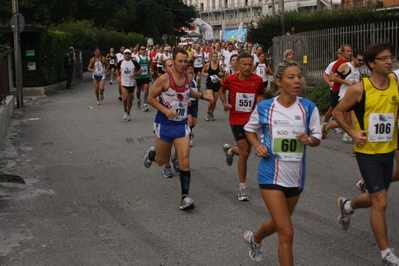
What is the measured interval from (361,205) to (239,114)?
2746 millimetres

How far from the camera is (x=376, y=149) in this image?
17.6ft

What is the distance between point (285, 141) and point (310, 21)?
30.0 m

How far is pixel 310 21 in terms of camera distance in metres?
33.8

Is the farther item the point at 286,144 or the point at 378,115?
the point at 378,115

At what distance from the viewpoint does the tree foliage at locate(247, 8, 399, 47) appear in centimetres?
3288

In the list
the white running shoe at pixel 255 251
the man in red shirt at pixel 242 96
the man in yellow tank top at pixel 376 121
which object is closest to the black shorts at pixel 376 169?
the man in yellow tank top at pixel 376 121

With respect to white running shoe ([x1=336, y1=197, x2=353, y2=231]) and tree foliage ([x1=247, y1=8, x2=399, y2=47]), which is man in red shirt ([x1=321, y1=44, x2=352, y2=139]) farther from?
tree foliage ([x1=247, y1=8, x2=399, y2=47])

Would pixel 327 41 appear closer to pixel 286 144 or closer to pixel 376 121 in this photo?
pixel 376 121

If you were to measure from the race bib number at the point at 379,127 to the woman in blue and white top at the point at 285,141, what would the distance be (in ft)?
2.25

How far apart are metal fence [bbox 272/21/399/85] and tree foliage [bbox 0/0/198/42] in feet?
74.9

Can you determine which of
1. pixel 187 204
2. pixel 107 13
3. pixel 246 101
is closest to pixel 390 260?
pixel 187 204

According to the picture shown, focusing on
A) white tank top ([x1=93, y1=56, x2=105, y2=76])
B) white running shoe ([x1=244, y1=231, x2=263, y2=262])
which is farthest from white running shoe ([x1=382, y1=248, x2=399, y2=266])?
white tank top ([x1=93, y1=56, x2=105, y2=76])

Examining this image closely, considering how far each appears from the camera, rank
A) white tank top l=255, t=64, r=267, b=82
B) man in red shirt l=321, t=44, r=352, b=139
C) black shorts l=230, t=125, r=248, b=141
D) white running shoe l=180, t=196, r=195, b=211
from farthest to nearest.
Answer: white tank top l=255, t=64, r=267, b=82 < man in red shirt l=321, t=44, r=352, b=139 < black shorts l=230, t=125, r=248, b=141 < white running shoe l=180, t=196, r=195, b=211

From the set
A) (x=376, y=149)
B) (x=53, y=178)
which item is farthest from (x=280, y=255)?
(x=53, y=178)
